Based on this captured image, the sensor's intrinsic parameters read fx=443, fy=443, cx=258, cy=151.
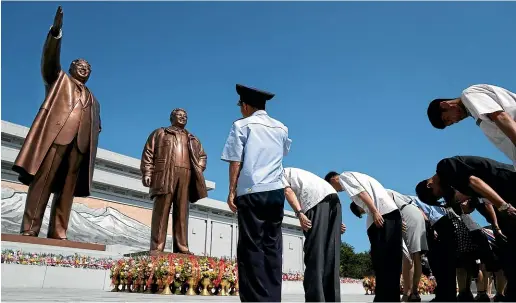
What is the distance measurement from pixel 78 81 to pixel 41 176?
6.01 ft

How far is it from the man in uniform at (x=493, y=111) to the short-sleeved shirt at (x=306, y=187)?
159cm

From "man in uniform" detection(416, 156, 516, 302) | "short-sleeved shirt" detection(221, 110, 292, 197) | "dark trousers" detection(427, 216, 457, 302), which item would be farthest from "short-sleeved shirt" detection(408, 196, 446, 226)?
"short-sleeved shirt" detection(221, 110, 292, 197)

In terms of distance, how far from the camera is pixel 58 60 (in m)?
7.23

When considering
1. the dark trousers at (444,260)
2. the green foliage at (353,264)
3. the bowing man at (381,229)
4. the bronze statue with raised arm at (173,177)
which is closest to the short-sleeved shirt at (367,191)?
the bowing man at (381,229)

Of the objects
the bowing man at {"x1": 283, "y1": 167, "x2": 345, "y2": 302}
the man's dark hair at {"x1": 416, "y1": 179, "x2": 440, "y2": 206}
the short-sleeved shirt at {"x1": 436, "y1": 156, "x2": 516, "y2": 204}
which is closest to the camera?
the short-sleeved shirt at {"x1": 436, "y1": 156, "x2": 516, "y2": 204}

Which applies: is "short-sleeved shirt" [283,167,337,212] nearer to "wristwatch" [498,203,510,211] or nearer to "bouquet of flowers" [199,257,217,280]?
"wristwatch" [498,203,510,211]

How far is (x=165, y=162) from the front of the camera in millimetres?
8312

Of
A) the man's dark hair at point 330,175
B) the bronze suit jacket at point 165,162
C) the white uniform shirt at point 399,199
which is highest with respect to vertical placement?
the bronze suit jacket at point 165,162

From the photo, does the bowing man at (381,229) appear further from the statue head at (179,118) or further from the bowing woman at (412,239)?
the statue head at (179,118)

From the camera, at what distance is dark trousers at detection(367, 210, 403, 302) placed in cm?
431

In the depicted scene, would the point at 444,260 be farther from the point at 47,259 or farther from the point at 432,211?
the point at 47,259

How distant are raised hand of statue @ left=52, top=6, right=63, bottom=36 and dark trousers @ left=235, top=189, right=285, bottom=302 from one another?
5250mm

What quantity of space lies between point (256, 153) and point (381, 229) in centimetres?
191

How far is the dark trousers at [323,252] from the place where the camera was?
12.7 ft
